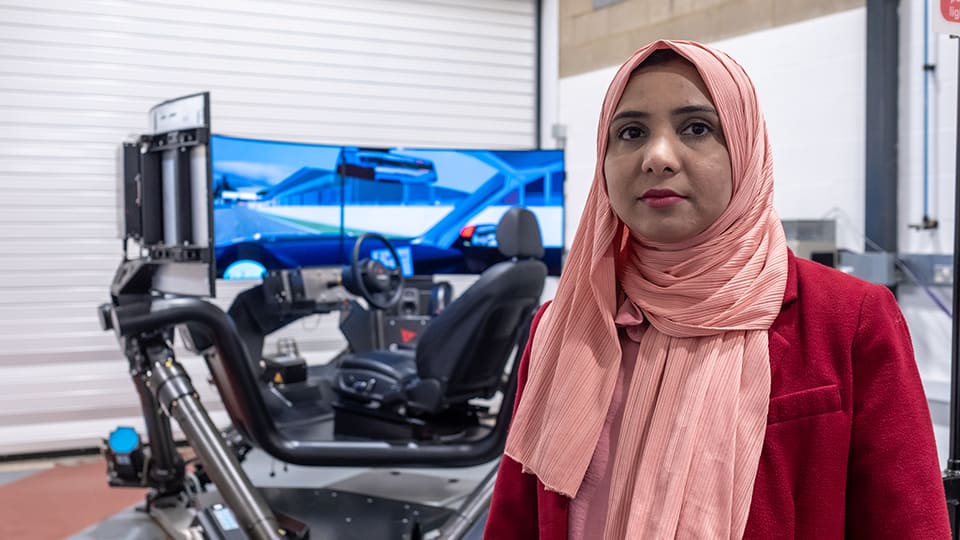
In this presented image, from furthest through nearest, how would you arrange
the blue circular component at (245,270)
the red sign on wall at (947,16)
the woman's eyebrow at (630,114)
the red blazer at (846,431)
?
the blue circular component at (245,270)
the red sign on wall at (947,16)
the woman's eyebrow at (630,114)
the red blazer at (846,431)

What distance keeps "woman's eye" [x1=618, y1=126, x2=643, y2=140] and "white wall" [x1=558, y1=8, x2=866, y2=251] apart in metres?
3.64

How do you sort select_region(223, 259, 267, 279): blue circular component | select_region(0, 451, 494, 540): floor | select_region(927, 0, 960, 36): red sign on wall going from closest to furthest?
select_region(927, 0, 960, 36): red sign on wall, select_region(0, 451, 494, 540): floor, select_region(223, 259, 267, 279): blue circular component

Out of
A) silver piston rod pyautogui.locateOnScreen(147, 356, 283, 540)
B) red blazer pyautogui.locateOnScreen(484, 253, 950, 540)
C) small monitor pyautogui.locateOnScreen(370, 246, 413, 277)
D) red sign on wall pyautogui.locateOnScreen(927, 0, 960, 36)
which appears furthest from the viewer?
small monitor pyautogui.locateOnScreen(370, 246, 413, 277)

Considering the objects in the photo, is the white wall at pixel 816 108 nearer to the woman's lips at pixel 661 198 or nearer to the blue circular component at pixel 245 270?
the blue circular component at pixel 245 270

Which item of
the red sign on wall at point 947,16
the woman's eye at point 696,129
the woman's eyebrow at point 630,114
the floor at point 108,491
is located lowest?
the floor at point 108,491

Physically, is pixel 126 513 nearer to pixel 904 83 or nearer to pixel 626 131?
pixel 626 131

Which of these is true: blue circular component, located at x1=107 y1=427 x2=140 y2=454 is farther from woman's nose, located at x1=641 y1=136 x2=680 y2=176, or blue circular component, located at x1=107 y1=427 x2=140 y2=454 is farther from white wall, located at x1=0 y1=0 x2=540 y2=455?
woman's nose, located at x1=641 y1=136 x2=680 y2=176

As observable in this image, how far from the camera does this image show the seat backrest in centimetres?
375

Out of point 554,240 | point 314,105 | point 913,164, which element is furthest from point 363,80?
point 913,164

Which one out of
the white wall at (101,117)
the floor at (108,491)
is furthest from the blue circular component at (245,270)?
the floor at (108,491)

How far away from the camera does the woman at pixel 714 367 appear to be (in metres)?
1.00

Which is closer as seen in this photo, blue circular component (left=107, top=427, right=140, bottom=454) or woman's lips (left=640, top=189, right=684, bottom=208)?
woman's lips (left=640, top=189, right=684, bottom=208)

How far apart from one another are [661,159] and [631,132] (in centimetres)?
9

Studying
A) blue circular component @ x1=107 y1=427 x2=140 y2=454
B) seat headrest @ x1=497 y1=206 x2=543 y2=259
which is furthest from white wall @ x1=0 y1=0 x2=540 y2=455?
seat headrest @ x1=497 y1=206 x2=543 y2=259
